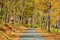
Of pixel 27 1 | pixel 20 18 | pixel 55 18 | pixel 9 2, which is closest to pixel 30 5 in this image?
pixel 27 1

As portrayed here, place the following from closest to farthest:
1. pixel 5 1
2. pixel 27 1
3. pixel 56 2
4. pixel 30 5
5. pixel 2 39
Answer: pixel 2 39 < pixel 56 2 < pixel 5 1 < pixel 27 1 < pixel 30 5

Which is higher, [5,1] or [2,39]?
[5,1]

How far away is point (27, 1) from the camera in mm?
65250

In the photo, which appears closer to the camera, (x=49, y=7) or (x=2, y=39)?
(x=2, y=39)

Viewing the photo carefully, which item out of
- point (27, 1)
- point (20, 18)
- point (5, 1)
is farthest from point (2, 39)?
point (20, 18)

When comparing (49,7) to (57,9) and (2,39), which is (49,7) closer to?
(57,9)

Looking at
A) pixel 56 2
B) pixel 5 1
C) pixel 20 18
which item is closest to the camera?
pixel 56 2

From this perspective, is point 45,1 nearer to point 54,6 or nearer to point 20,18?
point 54,6

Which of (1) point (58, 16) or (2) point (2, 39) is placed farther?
(1) point (58, 16)

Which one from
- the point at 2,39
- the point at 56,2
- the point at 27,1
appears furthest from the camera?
the point at 27,1

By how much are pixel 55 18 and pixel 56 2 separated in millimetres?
2606

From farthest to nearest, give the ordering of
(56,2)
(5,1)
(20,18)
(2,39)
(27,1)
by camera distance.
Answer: (20,18)
(27,1)
(5,1)
(56,2)
(2,39)

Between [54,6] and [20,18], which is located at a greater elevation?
[54,6]

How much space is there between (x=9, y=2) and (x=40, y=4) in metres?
7.79
